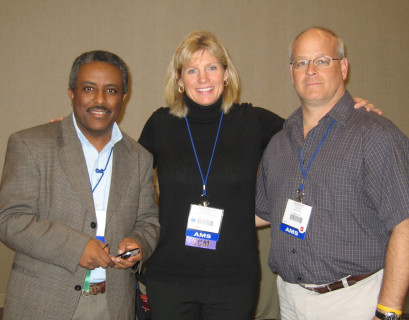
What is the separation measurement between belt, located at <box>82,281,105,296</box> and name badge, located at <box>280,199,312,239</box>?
0.91m

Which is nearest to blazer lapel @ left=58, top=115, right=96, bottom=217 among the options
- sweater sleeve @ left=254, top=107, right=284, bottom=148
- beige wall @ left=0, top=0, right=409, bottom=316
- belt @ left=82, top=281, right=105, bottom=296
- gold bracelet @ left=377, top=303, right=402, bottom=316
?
belt @ left=82, top=281, right=105, bottom=296

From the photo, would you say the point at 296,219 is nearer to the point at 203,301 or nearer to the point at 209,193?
the point at 209,193

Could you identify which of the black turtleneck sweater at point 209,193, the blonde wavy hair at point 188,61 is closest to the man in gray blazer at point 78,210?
the black turtleneck sweater at point 209,193

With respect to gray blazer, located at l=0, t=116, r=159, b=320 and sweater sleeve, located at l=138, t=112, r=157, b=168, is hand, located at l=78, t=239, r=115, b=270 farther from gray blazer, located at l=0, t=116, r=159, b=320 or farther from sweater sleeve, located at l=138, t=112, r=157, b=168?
sweater sleeve, located at l=138, t=112, r=157, b=168

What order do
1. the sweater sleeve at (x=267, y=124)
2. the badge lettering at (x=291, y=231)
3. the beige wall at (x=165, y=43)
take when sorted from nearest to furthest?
the badge lettering at (x=291, y=231) → the sweater sleeve at (x=267, y=124) → the beige wall at (x=165, y=43)

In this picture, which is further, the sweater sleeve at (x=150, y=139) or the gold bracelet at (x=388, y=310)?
the sweater sleeve at (x=150, y=139)

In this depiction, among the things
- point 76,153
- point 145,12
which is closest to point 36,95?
point 145,12

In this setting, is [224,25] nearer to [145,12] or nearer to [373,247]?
[145,12]

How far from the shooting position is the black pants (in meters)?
1.90

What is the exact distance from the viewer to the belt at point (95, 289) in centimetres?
168

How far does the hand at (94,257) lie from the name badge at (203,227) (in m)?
0.48

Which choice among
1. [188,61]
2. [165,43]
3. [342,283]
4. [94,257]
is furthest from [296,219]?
[165,43]

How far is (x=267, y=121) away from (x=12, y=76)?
3.01m

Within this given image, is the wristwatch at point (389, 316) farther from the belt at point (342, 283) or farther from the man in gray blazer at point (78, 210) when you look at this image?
the man in gray blazer at point (78, 210)
